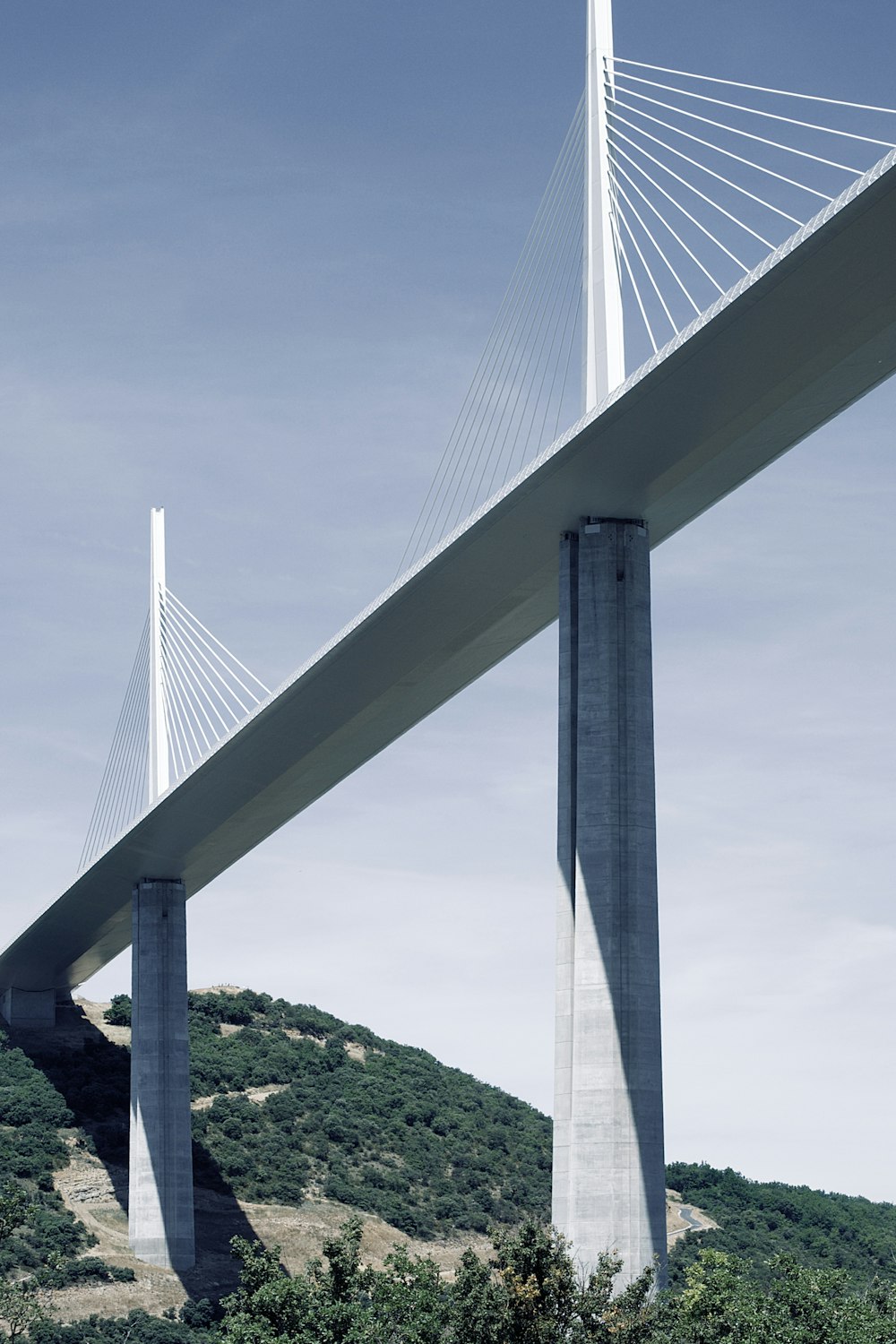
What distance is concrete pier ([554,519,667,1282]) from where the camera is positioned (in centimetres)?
3428

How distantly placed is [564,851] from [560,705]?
301 cm

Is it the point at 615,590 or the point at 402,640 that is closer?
the point at 615,590

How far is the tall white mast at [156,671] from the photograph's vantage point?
62844mm

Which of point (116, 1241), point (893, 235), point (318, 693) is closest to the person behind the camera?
point (893, 235)

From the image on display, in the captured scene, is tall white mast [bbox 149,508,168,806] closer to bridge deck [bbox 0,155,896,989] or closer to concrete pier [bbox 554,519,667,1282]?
bridge deck [bbox 0,155,896,989]

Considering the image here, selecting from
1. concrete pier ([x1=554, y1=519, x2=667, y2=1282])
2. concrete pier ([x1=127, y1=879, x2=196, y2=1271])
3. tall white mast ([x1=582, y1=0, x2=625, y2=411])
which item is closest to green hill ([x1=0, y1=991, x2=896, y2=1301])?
concrete pier ([x1=127, y1=879, x2=196, y2=1271])

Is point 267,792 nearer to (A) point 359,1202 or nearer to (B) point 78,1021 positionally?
(A) point 359,1202

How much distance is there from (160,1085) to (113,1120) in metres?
9.31

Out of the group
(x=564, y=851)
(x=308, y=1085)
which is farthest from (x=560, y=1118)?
(x=308, y=1085)

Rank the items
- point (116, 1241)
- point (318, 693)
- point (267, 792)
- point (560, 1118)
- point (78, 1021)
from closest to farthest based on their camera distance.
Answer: point (560, 1118) < point (318, 693) < point (267, 792) < point (116, 1241) < point (78, 1021)

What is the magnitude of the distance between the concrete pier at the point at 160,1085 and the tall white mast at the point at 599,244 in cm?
3528

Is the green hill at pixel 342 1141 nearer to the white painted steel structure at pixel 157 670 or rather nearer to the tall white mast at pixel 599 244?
the white painted steel structure at pixel 157 670

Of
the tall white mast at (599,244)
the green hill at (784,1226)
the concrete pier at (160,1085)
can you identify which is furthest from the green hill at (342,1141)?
the tall white mast at (599,244)

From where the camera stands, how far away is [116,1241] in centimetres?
6162
